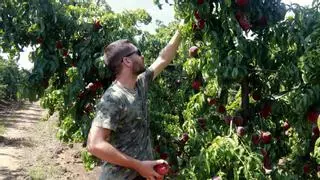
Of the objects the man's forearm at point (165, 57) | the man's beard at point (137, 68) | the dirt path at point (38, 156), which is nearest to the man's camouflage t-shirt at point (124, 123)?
the man's beard at point (137, 68)

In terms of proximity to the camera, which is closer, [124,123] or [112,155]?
[112,155]

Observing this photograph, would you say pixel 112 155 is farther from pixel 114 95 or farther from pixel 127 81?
pixel 127 81

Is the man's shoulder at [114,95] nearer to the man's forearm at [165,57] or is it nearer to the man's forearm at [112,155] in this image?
the man's forearm at [112,155]

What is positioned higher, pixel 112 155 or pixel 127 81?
pixel 127 81

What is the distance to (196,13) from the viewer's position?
293cm

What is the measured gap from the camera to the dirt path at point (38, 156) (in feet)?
25.7

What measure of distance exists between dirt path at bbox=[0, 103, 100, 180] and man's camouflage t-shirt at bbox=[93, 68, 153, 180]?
5.19 metres

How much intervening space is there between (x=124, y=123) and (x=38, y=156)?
25.5 feet

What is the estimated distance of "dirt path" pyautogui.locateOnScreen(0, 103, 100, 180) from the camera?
7.82m

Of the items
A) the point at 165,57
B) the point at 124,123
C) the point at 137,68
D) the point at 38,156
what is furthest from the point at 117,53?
the point at 38,156

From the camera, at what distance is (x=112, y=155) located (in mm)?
2156

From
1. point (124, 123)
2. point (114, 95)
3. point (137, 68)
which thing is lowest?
point (124, 123)

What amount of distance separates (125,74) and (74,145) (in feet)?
27.3

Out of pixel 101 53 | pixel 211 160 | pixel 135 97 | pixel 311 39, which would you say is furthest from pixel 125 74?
pixel 101 53
